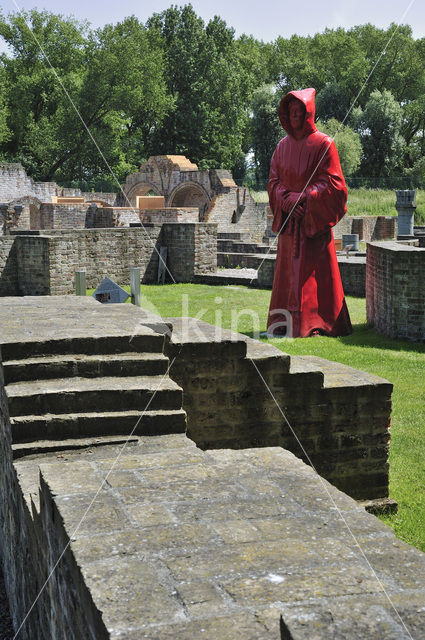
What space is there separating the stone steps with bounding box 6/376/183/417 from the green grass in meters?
35.7

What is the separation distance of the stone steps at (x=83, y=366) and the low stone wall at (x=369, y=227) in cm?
2900

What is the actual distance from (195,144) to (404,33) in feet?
69.8

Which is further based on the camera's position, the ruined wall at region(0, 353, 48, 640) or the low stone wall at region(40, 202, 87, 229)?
the low stone wall at region(40, 202, 87, 229)

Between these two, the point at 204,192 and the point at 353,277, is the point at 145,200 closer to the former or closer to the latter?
the point at 204,192

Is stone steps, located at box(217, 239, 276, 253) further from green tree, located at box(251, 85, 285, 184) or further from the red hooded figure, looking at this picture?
green tree, located at box(251, 85, 285, 184)

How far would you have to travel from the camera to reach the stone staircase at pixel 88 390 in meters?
4.09

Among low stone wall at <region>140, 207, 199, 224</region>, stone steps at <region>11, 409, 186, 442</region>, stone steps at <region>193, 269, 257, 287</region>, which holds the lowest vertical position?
stone steps at <region>193, 269, 257, 287</region>

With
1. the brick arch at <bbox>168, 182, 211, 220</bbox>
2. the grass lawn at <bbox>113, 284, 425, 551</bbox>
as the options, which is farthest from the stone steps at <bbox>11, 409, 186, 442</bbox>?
the brick arch at <bbox>168, 182, 211, 220</bbox>

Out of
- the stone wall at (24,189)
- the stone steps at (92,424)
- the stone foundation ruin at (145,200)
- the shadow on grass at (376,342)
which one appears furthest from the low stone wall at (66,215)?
the stone steps at (92,424)

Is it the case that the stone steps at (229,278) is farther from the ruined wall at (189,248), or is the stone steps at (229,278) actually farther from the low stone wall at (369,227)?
the low stone wall at (369,227)

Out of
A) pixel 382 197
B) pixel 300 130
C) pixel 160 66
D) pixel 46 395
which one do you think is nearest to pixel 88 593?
pixel 46 395

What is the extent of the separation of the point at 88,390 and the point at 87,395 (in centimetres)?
3

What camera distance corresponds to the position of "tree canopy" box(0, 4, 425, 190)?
44.3 m

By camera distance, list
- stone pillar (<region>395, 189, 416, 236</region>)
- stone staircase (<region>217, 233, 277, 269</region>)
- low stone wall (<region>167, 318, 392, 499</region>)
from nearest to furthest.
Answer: low stone wall (<region>167, 318, 392, 499</region>), stone staircase (<region>217, 233, 277, 269</region>), stone pillar (<region>395, 189, 416, 236</region>)
